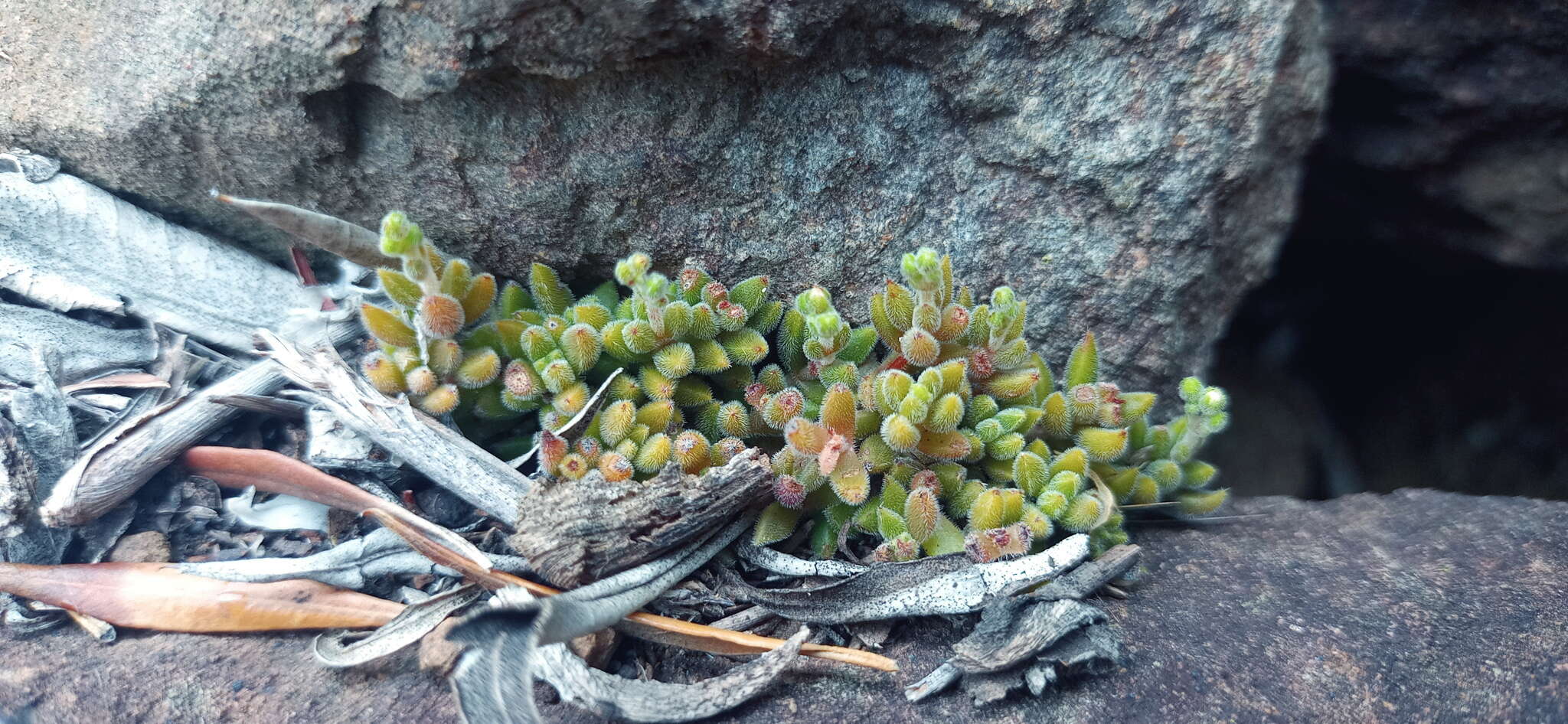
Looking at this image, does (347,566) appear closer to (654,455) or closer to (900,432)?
(654,455)

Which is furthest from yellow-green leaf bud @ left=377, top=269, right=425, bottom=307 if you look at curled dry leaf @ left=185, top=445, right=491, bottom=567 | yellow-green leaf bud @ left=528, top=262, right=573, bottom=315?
curled dry leaf @ left=185, top=445, right=491, bottom=567

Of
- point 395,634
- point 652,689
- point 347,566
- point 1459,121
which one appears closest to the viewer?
point 652,689

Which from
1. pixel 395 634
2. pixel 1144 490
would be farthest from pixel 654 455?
pixel 1144 490

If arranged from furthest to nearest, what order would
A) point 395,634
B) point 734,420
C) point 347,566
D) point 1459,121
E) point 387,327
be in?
1. point 1459,121
2. point 734,420
3. point 387,327
4. point 347,566
5. point 395,634

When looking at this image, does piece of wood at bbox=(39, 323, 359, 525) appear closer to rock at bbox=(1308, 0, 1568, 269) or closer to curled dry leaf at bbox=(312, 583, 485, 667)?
curled dry leaf at bbox=(312, 583, 485, 667)

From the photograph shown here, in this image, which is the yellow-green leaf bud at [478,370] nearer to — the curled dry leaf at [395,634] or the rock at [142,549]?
the curled dry leaf at [395,634]

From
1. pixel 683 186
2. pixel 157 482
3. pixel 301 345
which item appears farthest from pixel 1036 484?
pixel 157 482
